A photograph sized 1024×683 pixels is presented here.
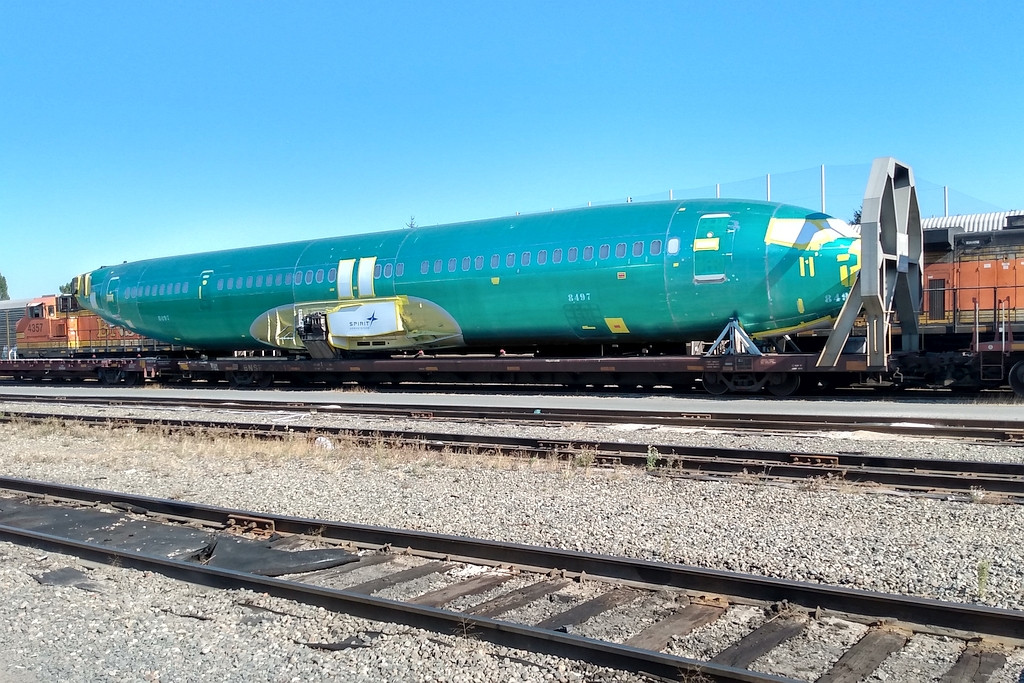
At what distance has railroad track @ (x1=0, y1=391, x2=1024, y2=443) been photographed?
12.2 metres

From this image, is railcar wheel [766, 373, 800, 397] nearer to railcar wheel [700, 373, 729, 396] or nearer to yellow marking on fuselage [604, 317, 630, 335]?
railcar wheel [700, 373, 729, 396]

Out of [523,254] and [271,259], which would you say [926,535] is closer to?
[523,254]

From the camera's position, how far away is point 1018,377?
650 inches

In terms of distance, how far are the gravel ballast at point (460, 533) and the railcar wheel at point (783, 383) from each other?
6.00 metres

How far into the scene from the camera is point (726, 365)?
698 inches

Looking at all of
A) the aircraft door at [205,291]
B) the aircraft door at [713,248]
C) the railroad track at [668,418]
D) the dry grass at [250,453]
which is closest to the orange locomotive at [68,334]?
the aircraft door at [205,291]

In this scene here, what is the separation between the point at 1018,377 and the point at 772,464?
32.1ft

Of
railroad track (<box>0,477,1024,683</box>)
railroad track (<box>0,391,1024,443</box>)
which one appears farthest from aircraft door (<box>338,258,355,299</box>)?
railroad track (<box>0,477,1024,683</box>)

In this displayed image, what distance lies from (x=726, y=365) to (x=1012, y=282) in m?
6.23

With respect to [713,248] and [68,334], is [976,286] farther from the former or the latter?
[68,334]

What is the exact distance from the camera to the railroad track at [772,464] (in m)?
8.59

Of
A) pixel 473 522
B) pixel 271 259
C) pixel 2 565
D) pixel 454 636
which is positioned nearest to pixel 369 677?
pixel 454 636

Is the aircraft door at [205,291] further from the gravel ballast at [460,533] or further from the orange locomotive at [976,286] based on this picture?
→ the orange locomotive at [976,286]

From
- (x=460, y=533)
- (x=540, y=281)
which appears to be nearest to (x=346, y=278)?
(x=540, y=281)
